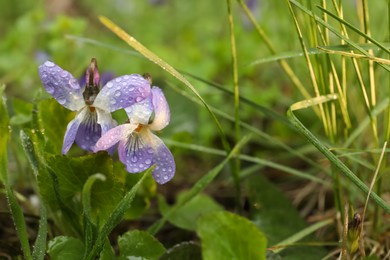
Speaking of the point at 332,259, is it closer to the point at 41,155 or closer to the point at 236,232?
the point at 236,232

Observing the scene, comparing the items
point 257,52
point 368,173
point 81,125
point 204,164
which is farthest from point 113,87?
point 257,52

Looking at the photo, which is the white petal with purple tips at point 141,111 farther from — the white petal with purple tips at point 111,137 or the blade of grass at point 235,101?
the blade of grass at point 235,101

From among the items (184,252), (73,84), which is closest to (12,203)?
(73,84)

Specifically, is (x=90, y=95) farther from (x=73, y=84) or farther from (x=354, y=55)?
(x=354, y=55)

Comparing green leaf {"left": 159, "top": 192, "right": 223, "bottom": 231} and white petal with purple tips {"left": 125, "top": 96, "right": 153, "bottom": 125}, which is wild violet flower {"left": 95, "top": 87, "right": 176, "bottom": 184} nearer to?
white petal with purple tips {"left": 125, "top": 96, "right": 153, "bottom": 125}

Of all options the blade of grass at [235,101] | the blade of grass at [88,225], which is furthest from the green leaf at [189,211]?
the blade of grass at [88,225]

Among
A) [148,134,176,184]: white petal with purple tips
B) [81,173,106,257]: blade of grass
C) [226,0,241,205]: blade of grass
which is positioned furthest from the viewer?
[226,0,241,205]: blade of grass

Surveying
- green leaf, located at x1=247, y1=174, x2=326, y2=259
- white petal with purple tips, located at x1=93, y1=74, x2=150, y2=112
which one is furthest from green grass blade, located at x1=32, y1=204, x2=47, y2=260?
green leaf, located at x1=247, y1=174, x2=326, y2=259
